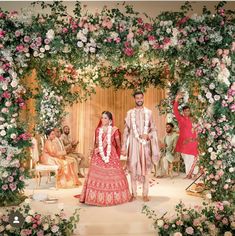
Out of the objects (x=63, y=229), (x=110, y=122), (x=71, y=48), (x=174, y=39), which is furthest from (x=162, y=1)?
(x=63, y=229)

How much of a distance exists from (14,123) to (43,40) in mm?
1294

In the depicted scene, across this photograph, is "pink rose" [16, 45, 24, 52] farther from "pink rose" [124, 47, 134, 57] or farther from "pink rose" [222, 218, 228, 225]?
"pink rose" [222, 218, 228, 225]

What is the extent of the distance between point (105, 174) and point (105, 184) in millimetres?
154

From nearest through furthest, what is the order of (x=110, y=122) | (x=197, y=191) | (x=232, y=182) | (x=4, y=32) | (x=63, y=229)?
(x=63, y=229)
(x=4, y=32)
(x=232, y=182)
(x=110, y=122)
(x=197, y=191)

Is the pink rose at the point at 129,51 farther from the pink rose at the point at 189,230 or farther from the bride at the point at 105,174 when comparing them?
the pink rose at the point at 189,230

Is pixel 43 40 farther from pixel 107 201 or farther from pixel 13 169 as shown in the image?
pixel 107 201

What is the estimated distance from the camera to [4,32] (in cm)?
591

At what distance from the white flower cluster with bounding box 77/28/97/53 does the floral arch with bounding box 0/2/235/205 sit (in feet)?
0.05

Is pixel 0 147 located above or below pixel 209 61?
below

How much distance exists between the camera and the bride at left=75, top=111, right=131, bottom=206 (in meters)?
6.38

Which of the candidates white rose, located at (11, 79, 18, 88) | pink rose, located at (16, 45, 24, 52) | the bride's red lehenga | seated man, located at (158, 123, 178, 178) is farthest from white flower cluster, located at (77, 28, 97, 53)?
seated man, located at (158, 123, 178, 178)

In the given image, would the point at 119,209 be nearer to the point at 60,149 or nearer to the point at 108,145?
the point at 108,145

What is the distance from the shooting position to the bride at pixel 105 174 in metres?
6.38

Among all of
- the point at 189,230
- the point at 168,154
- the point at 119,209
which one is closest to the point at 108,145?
the point at 119,209
